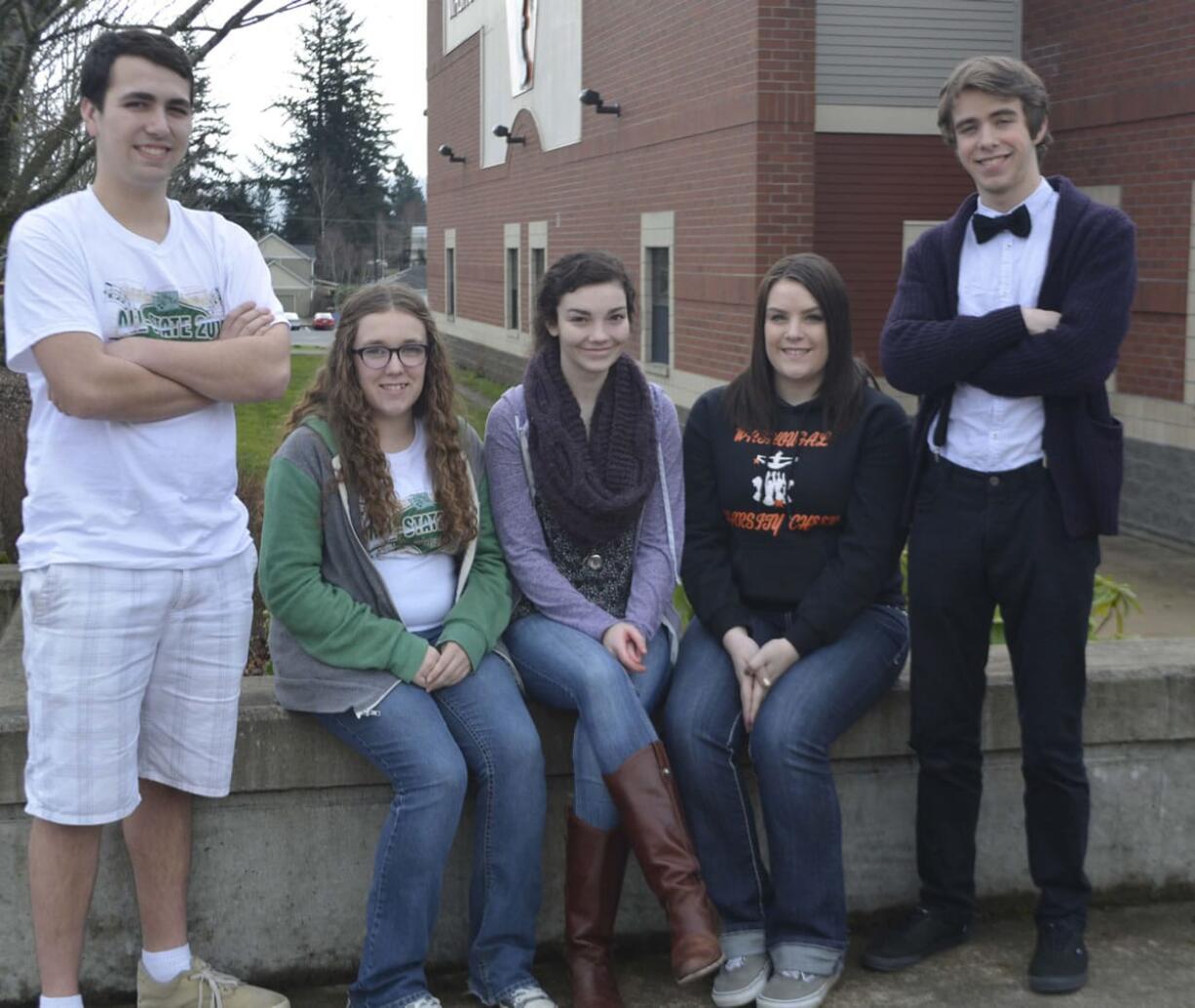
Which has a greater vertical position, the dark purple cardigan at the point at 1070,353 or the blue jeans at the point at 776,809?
the dark purple cardigan at the point at 1070,353

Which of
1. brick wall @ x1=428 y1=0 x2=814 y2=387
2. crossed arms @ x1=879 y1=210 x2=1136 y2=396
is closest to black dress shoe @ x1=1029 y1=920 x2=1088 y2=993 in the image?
crossed arms @ x1=879 y1=210 x2=1136 y2=396

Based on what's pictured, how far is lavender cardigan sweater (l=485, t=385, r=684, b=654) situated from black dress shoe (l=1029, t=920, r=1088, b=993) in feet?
4.02

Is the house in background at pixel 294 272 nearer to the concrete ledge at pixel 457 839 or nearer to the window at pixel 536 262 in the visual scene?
the window at pixel 536 262

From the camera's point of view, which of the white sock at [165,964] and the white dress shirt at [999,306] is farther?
the white dress shirt at [999,306]

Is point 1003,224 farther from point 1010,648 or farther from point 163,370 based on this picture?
point 163,370

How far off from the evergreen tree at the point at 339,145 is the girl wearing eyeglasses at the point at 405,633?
272 feet

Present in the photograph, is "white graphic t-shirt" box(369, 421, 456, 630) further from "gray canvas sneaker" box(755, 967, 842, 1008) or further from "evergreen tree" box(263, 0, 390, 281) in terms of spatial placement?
"evergreen tree" box(263, 0, 390, 281)

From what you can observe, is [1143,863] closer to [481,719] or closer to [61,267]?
[481,719]

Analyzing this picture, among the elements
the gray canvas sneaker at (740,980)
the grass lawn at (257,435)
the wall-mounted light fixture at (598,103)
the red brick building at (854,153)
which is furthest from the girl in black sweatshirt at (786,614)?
the wall-mounted light fixture at (598,103)

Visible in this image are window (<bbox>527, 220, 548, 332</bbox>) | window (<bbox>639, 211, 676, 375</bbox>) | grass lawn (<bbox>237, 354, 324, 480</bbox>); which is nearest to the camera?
grass lawn (<bbox>237, 354, 324, 480</bbox>)

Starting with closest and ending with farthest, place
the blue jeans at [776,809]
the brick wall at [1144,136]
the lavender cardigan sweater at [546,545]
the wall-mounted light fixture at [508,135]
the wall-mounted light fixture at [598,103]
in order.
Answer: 1. the blue jeans at [776,809]
2. the lavender cardigan sweater at [546,545]
3. the brick wall at [1144,136]
4. the wall-mounted light fixture at [598,103]
5. the wall-mounted light fixture at [508,135]

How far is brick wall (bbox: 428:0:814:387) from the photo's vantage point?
13844 millimetres

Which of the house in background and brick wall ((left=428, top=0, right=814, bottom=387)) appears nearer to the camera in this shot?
brick wall ((left=428, top=0, right=814, bottom=387))

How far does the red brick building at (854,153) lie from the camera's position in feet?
40.1
